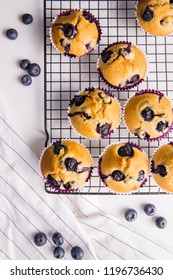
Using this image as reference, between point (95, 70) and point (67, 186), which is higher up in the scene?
point (95, 70)

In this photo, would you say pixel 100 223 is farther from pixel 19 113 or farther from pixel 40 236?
pixel 19 113

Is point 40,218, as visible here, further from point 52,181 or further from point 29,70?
point 29,70

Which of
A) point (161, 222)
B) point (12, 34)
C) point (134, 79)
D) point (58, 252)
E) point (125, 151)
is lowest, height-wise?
point (58, 252)

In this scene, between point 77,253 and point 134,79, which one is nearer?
point 134,79

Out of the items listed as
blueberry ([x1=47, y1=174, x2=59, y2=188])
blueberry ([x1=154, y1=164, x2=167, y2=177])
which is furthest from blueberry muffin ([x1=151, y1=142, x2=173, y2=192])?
blueberry ([x1=47, y1=174, x2=59, y2=188])

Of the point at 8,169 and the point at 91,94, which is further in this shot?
the point at 8,169

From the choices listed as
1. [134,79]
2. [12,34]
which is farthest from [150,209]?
[12,34]
